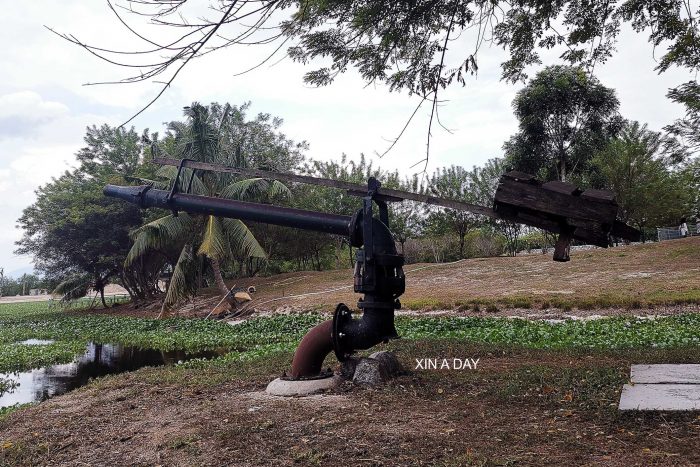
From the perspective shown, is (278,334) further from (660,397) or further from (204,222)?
(660,397)

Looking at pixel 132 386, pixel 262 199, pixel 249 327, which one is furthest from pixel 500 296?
pixel 132 386

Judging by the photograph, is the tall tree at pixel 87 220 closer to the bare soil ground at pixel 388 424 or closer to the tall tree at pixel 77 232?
the tall tree at pixel 77 232

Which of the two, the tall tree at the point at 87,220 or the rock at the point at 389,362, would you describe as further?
the tall tree at the point at 87,220

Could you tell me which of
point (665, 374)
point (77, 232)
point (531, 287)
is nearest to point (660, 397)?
point (665, 374)

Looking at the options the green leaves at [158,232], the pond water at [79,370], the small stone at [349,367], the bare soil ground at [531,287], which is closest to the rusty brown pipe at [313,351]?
the small stone at [349,367]

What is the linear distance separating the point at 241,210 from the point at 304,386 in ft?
6.72

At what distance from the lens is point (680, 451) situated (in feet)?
11.6

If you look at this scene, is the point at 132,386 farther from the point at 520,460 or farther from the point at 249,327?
the point at 249,327

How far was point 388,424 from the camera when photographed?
4.75m

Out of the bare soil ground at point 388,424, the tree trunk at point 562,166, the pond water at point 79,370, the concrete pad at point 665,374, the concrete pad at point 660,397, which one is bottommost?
the pond water at point 79,370

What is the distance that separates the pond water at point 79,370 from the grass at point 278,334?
0.56 m

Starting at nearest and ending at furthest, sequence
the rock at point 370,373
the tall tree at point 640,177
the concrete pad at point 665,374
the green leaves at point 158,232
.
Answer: the concrete pad at point 665,374, the rock at point 370,373, the green leaves at point 158,232, the tall tree at point 640,177

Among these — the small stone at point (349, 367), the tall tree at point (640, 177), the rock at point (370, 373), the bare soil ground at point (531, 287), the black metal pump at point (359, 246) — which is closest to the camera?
the black metal pump at point (359, 246)

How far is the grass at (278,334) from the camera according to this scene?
10094 millimetres
